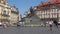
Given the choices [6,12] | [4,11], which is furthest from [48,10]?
[4,11]

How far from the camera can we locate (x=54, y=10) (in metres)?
102

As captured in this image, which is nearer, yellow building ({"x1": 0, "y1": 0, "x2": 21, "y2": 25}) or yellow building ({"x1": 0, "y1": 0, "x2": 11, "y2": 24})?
yellow building ({"x1": 0, "y1": 0, "x2": 21, "y2": 25})

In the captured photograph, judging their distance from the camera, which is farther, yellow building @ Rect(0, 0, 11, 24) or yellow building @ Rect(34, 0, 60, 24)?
yellow building @ Rect(34, 0, 60, 24)

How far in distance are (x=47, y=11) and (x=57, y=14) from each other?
283 inches

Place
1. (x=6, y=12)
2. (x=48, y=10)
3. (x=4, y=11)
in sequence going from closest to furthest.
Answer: (x=4, y=11) → (x=48, y=10) → (x=6, y=12)

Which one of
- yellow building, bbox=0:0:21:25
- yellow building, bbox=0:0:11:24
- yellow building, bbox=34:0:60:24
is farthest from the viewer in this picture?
yellow building, bbox=34:0:60:24

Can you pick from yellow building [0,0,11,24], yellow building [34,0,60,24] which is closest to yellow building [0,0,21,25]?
yellow building [0,0,11,24]

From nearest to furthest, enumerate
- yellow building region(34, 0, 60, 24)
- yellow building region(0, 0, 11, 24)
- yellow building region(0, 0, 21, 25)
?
1. yellow building region(0, 0, 21, 25)
2. yellow building region(0, 0, 11, 24)
3. yellow building region(34, 0, 60, 24)

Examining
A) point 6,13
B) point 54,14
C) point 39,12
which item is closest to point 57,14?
point 54,14

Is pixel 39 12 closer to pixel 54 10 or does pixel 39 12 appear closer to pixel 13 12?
pixel 54 10

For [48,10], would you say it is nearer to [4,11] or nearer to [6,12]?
[6,12]

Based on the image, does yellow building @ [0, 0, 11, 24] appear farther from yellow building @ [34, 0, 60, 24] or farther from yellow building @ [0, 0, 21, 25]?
yellow building @ [34, 0, 60, 24]

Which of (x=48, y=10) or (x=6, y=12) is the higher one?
(x=48, y=10)

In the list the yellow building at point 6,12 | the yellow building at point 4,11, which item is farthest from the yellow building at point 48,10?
the yellow building at point 4,11
